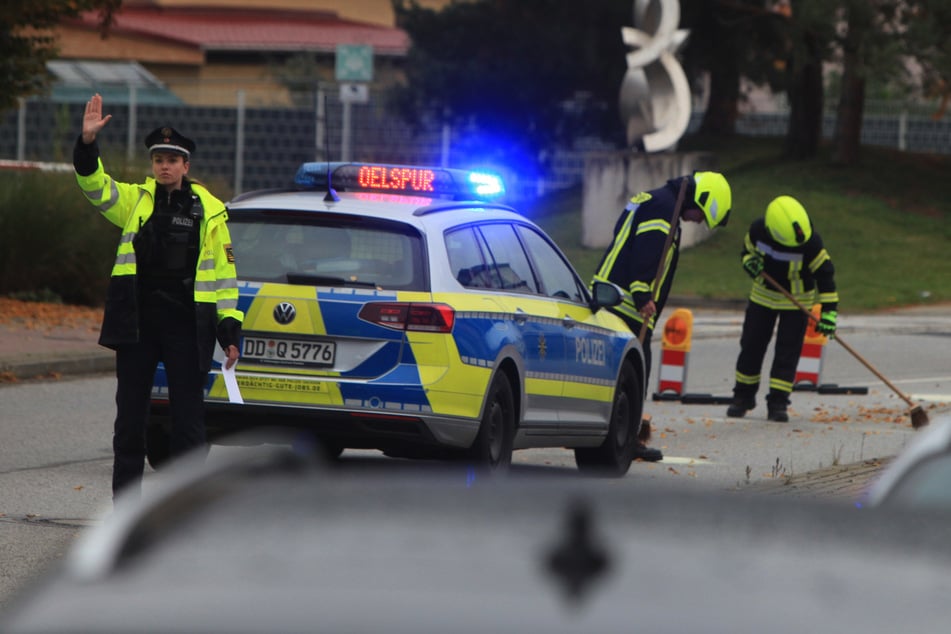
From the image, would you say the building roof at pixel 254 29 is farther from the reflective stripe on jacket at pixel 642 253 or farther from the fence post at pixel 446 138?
the reflective stripe on jacket at pixel 642 253

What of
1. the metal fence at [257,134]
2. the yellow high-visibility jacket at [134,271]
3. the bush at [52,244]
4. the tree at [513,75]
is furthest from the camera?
the tree at [513,75]

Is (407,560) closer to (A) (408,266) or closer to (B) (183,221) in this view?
(B) (183,221)

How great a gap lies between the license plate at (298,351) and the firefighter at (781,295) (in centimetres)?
548

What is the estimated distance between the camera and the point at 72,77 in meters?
52.5

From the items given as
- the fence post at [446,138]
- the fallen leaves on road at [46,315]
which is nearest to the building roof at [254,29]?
the fence post at [446,138]

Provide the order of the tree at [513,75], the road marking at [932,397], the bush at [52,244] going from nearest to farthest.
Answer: the road marking at [932,397], the bush at [52,244], the tree at [513,75]

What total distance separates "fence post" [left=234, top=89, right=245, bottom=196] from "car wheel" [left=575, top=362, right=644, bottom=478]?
30.9m

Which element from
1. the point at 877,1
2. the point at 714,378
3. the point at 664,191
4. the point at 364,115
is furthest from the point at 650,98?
the point at 664,191

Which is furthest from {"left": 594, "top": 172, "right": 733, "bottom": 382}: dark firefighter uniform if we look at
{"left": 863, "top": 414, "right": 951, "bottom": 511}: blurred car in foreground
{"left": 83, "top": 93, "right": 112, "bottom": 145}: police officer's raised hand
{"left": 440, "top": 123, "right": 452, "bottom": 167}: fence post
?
{"left": 440, "top": 123, "right": 452, "bottom": 167}: fence post

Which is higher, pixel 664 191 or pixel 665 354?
pixel 664 191

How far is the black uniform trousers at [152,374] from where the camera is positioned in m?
7.36

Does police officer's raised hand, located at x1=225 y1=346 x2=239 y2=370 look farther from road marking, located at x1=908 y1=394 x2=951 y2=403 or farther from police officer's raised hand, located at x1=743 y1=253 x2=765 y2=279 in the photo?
road marking, located at x1=908 y1=394 x2=951 y2=403

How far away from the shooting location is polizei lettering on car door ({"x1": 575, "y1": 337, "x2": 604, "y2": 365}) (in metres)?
10.0

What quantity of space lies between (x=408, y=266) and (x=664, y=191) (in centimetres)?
297
